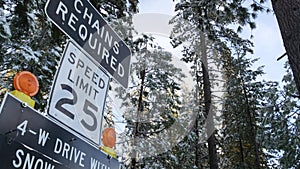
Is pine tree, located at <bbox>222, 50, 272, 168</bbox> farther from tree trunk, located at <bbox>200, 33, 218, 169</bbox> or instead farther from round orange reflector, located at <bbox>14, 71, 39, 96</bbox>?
round orange reflector, located at <bbox>14, 71, 39, 96</bbox>

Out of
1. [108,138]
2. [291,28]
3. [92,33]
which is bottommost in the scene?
[108,138]

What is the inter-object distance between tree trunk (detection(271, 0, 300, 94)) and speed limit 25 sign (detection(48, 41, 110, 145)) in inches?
91.6

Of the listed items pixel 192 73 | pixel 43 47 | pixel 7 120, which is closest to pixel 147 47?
pixel 192 73

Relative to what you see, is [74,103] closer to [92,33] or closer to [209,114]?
[92,33]

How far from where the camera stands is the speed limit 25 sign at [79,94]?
1482mm

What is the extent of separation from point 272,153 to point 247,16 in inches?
464

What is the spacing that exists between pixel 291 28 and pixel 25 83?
123 inches

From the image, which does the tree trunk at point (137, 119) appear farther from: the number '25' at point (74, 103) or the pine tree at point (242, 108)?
the number '25' at point (74, 103)

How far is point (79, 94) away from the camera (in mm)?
1660

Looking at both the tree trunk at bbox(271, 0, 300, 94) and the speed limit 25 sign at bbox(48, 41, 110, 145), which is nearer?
the speed limit 25 sign at bbox(48, 41, 110, 145)

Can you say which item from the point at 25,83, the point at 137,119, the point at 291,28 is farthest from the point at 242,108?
the point at 25,83

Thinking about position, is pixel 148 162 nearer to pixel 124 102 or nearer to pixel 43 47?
pixel 124 102

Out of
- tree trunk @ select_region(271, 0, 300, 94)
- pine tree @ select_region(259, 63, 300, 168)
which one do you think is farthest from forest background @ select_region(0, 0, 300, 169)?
tree trunk @ select_region(271, 0, 300, 94)

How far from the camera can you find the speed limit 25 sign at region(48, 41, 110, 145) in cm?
148
